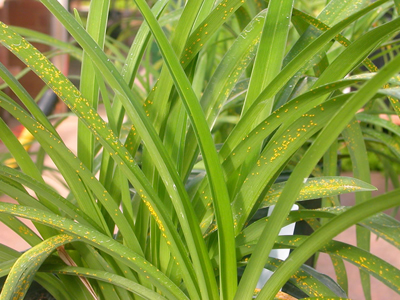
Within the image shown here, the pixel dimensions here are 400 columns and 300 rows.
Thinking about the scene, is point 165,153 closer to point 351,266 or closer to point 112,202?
point 112,202

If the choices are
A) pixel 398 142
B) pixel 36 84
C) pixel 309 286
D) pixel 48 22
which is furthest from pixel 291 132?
pixel 48 22

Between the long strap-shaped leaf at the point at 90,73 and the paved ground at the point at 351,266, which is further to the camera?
the paved ground at the point at 351,266

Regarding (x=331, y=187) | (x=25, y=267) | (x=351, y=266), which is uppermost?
(x=351, y=266)

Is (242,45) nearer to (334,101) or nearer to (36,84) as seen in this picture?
(334,101)

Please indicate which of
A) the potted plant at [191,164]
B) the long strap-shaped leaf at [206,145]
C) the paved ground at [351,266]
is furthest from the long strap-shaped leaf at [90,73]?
the paved ground at [351,266]

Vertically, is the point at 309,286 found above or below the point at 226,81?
below

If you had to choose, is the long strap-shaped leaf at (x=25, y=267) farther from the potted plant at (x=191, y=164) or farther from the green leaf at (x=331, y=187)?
the green leaf at (x=331, y=187)

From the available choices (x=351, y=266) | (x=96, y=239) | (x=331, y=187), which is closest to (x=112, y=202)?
(x=96, y=239)

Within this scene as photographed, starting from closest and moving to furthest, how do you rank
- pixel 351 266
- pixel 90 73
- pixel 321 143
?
pixel 321 143 → pixel 90 73 → pixel 351 266

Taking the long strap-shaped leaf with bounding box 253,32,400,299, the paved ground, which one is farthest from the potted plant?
the paved ground
